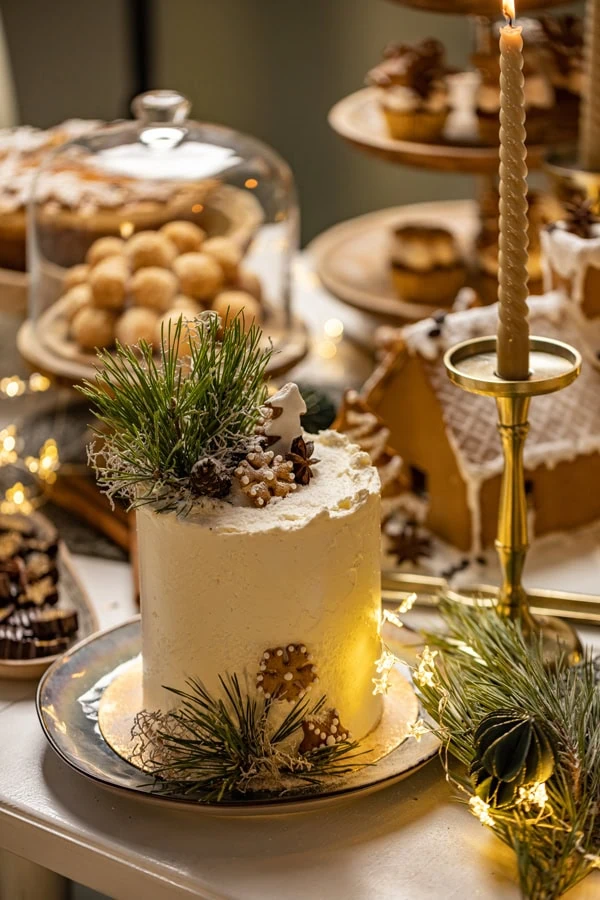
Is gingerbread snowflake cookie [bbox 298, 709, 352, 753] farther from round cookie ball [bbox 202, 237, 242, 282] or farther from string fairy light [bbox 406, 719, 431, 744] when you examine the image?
round cookie ball [bbox 202, 237, 242, 282]

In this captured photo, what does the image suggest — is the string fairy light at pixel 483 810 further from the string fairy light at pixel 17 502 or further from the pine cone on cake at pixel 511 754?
the string fairy light at pixel 17 502

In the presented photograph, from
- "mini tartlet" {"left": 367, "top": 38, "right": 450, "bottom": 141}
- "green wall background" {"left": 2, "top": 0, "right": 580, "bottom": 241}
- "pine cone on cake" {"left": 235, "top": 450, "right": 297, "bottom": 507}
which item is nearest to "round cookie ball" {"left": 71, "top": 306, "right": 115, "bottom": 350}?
"mini tartlet" {"left": 367, "top": 38, "right": 450, "bottom": 141}

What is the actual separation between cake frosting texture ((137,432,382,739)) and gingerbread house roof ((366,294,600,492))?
0.36 meters

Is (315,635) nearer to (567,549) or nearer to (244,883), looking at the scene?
(244,883)

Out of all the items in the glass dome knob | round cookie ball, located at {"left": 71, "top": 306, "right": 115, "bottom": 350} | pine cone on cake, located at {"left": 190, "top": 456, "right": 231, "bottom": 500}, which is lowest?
round cookie ball, located at {"left": 71, "top": 306, "right": 115, "bottom": 350}

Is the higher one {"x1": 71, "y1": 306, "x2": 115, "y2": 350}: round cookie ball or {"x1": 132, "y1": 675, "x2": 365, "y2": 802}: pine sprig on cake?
{"x1": 71, "y1": 306, "x2": 115, "y2": 350}: round cookie ball

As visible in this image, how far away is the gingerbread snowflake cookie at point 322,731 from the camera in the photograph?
0.95 m

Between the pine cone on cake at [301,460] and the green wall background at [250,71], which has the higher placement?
the pine cone on cake at [301,460]

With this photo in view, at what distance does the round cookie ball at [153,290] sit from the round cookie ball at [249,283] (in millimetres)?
94

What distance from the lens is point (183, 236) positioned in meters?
1.56

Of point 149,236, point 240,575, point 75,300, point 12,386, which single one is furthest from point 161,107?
point 240,575

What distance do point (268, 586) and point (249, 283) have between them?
74cm

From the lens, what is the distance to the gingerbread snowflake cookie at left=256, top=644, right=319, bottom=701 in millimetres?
927

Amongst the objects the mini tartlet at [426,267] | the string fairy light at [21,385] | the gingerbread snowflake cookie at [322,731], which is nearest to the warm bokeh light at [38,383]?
the string fairy light at [21,385]
